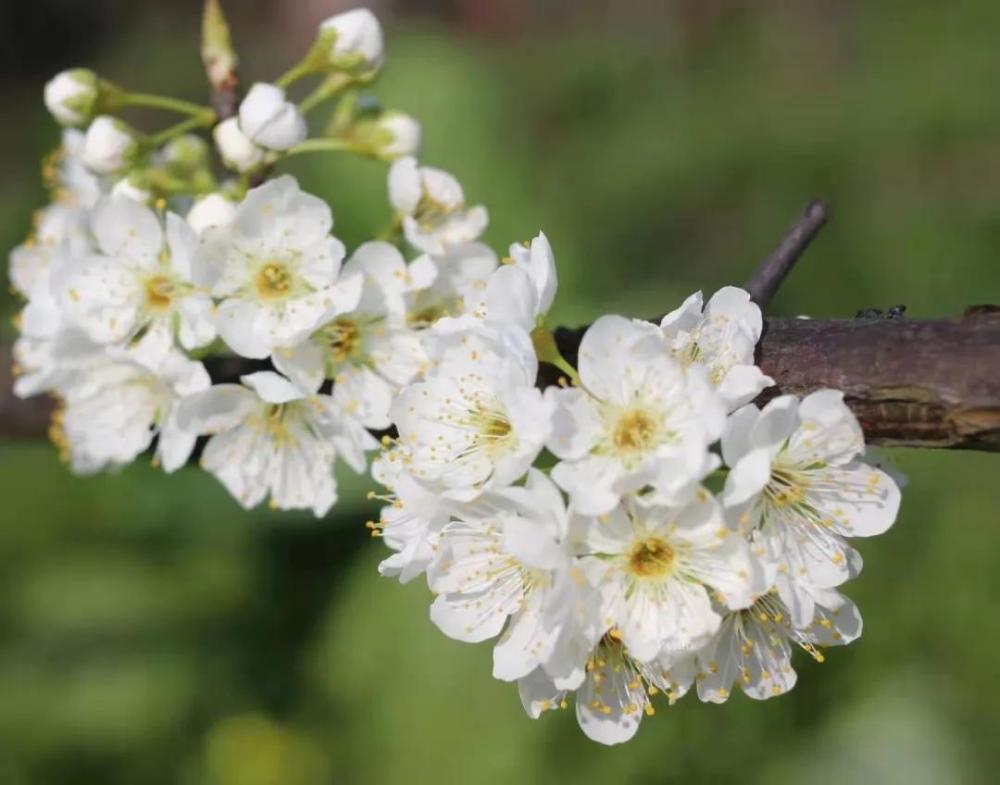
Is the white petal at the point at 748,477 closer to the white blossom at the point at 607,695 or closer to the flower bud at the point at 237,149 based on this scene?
the white blossom at the point at 607,695

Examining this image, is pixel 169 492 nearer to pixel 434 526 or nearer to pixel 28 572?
pixel 28 572

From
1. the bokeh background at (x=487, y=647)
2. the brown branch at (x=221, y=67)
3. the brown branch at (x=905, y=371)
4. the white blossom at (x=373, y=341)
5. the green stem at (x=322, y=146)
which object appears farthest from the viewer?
the bokeh background at (x=487, y=647)

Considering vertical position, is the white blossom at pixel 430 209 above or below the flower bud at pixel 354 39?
below

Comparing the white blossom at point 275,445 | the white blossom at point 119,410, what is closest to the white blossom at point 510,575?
the white blossom at point 275,445

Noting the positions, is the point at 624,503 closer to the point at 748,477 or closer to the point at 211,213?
the point at 748,477

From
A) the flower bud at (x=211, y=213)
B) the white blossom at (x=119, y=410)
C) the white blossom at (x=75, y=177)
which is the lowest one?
the white blossom at (x=119, y=410)
